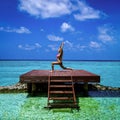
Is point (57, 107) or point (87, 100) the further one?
point (87, 100)

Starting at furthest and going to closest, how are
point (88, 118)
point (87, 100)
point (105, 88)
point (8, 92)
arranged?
point (105, 88), point (8, 92), point (87, 100), point (88, 118)

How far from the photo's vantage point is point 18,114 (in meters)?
10.7

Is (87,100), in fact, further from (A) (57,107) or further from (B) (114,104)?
(A) (57,107)

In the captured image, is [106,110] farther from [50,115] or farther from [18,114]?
[18,114]

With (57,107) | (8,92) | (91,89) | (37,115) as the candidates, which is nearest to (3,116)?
(37,115)

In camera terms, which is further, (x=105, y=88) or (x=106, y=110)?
(x=105, y=88)

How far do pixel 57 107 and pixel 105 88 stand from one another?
280 inches

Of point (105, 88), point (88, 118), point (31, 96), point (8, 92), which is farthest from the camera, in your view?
point (105, 88)

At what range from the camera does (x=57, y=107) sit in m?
11.5

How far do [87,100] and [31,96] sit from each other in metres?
3.00

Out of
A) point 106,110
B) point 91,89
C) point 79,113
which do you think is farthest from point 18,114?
point 91,89

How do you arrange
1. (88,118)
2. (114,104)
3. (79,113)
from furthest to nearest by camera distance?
(114,104) → (79,113) → (88,118)

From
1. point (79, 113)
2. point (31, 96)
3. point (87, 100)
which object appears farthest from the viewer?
point (31, 96)

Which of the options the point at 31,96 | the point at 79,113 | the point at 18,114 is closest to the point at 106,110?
the point at 79,113
